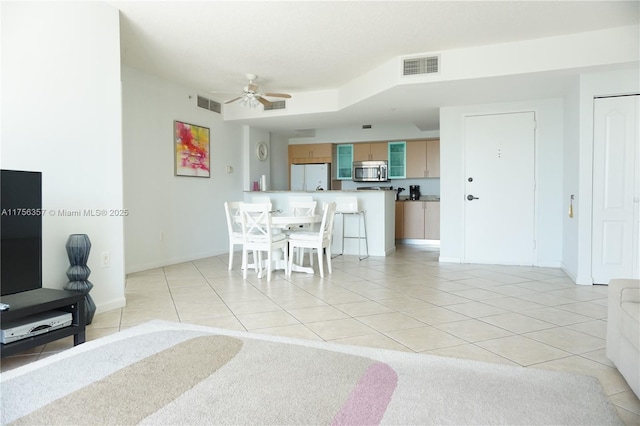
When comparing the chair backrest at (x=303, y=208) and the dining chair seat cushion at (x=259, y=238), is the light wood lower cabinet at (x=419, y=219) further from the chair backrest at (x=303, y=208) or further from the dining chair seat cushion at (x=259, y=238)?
the dining chair seat cushion at (x=259, y=238)

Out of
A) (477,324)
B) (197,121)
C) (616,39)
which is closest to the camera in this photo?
(477,324)

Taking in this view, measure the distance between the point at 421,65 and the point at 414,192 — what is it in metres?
4.19

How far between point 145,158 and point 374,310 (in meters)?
3.58

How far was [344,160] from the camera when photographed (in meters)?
8.93

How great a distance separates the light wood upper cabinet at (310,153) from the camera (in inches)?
349

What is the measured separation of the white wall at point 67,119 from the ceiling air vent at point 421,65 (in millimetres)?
2894

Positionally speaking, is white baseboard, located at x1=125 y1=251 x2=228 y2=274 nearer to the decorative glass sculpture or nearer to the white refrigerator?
the decorative glass sculpture

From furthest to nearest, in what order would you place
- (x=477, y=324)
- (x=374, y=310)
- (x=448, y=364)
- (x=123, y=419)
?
(x=374, y=310), (x=477, y=324), (x=448, y=364), (x=123, y=419)

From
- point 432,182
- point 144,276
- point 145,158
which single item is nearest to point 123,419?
point 144,276

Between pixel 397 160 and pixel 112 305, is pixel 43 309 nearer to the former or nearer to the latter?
pixel 112 305

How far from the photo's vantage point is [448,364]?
83.5 inches

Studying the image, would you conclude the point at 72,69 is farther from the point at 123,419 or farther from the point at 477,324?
the point at 477,324

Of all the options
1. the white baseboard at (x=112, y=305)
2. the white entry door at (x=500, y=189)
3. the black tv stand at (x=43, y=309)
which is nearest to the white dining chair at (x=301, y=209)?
the white entry door at (x=500, y=189)

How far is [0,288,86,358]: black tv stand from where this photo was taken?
2.09 m
